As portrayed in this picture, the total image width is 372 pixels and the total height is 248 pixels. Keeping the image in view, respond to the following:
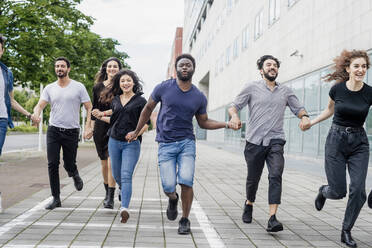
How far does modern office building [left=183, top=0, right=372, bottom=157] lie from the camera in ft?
45.0

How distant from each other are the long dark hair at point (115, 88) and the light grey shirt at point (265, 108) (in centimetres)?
138

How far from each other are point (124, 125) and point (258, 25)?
21194 millimetres

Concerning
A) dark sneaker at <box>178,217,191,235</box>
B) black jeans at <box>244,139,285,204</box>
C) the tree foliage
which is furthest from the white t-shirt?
the tree foliage

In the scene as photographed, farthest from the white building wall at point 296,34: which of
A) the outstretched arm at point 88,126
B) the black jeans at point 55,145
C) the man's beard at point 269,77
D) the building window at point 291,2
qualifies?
the black jeans at point 55,145

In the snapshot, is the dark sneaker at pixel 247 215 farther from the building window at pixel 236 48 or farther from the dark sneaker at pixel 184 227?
the building window at pixel 236 48

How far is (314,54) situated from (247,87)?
1223 cm

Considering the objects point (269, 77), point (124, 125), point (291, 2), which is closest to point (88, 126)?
point (124, 125)

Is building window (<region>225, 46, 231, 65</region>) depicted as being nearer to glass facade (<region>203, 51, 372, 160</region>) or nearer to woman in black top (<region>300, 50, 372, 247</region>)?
glass facade (<region>203, 51, 372, 160</region>)

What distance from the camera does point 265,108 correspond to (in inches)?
201

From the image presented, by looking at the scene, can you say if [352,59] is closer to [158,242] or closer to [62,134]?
[158,242]

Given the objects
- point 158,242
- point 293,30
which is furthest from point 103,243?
point 293,30

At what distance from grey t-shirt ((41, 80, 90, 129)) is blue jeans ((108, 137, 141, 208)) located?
841 mm

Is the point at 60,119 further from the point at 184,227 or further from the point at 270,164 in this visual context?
the point at 270,164

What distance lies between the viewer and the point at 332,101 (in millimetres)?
4969
